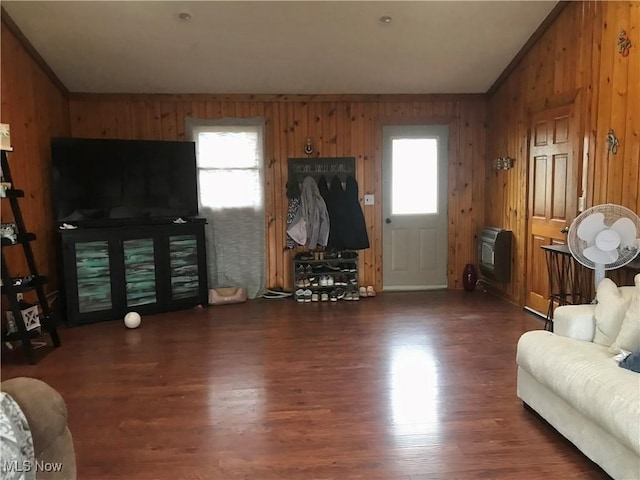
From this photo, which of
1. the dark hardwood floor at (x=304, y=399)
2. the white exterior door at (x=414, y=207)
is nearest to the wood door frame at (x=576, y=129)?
the dark hardwood floor at (x=304, y=399)

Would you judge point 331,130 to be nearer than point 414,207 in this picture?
Yes

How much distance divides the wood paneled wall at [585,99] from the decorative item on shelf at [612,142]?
0.04m

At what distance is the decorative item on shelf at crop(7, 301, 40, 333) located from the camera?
402 cm

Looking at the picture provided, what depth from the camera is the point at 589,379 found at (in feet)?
7.38

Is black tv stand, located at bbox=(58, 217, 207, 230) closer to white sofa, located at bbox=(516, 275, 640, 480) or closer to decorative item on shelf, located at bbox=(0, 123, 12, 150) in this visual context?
decorative item on shelf, located at bbox=(0, 123, 12, 150)

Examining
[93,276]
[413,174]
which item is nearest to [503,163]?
[413,174]

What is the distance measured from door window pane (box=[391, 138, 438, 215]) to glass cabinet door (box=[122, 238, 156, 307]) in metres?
2.86

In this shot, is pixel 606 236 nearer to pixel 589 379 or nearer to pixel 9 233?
pixel 589 379

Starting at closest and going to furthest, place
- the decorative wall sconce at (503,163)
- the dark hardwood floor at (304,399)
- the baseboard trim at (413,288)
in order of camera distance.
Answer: the dark hardwood floor at (304,399)
the decorative wall sconce at (503,163)
the baseboard trim at (413,288)

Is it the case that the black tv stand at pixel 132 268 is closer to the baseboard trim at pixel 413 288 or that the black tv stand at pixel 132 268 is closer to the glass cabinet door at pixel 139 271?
the glass cabinet door at pixel 139 271

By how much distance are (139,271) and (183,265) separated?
48 centimetres

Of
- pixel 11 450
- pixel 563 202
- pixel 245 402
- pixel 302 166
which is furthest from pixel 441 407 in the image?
pixel 302 166

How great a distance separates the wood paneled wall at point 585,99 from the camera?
3686 mm

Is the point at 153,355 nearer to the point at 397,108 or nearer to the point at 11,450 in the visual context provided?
the point at 11,450
